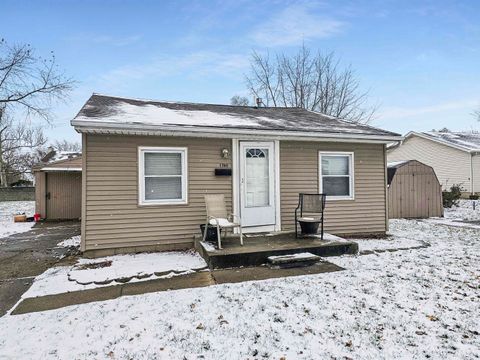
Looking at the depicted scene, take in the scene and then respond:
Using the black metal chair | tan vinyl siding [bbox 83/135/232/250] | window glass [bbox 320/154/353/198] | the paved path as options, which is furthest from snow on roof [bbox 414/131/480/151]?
the paved path

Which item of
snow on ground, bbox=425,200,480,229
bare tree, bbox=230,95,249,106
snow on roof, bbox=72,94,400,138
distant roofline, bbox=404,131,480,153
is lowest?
snow on ground, bbox=425,200,480,229

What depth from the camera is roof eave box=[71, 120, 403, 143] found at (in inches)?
213

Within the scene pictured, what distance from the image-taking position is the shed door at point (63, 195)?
1233 centimetres

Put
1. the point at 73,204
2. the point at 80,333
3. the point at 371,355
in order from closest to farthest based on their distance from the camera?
the point at 371,355, the point at 80,333, the point at 73,204

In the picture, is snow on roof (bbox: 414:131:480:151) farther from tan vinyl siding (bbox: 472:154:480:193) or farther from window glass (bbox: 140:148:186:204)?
window glass (bbox: 140:148:186:204)

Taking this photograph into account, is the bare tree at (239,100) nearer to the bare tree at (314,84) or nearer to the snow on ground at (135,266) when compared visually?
the bare tree at (314,84)

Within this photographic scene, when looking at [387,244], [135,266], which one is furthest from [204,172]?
[387,244]

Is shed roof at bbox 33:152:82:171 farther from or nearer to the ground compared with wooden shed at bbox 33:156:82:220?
farther from the ground

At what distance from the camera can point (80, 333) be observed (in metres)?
2.85

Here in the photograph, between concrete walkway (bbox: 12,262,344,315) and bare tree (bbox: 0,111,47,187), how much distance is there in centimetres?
2785

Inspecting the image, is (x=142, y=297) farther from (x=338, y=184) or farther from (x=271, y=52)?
(x=271, y=52)

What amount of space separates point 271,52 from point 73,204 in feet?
54.3

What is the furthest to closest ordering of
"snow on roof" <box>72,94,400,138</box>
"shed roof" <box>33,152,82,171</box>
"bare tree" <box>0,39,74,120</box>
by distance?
"bare tree" <box>0,39,74,120</box> → "shed roof" <box>33,152,82,171</box> → "snow on roof" <box>72,94,400,138</box>

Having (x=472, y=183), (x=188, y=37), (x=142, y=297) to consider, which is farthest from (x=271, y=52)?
(x=142, y=297)
